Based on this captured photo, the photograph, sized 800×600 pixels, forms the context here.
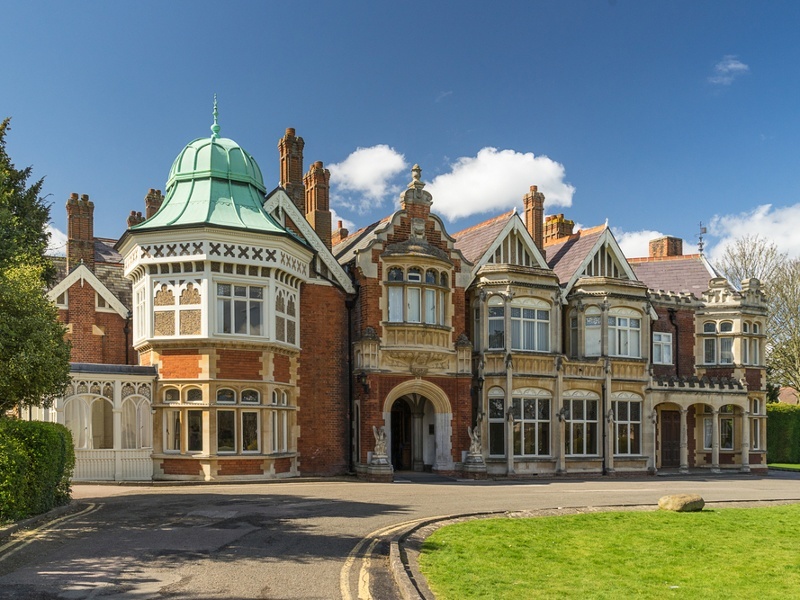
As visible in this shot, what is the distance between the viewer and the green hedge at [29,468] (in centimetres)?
1438

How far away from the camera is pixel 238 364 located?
2608 centimetres

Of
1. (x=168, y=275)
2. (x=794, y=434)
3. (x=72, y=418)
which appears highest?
(x=168, y=275)

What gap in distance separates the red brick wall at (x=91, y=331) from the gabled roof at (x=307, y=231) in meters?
7.00

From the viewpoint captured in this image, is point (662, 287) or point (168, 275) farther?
point (662, 287)

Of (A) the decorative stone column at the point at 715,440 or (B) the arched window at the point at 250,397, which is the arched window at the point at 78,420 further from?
(A) the decorative stone column at the point at 715,440

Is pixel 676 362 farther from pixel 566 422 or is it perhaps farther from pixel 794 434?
pixel 794 434

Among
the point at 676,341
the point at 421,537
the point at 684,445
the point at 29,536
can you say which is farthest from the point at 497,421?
the point at 29,536

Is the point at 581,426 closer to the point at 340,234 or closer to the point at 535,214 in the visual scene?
the point at 535,214

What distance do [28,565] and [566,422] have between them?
23974 mm

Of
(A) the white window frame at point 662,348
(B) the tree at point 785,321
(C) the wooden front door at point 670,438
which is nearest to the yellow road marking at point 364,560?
(C) the wooden front door at point 670,438

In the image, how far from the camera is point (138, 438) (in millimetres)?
25562

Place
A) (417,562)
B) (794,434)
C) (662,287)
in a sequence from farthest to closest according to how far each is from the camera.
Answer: (794,434) → (662,287) → (417,562)

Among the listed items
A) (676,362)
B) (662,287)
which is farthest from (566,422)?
(662,287)

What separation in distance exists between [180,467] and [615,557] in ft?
51.8
